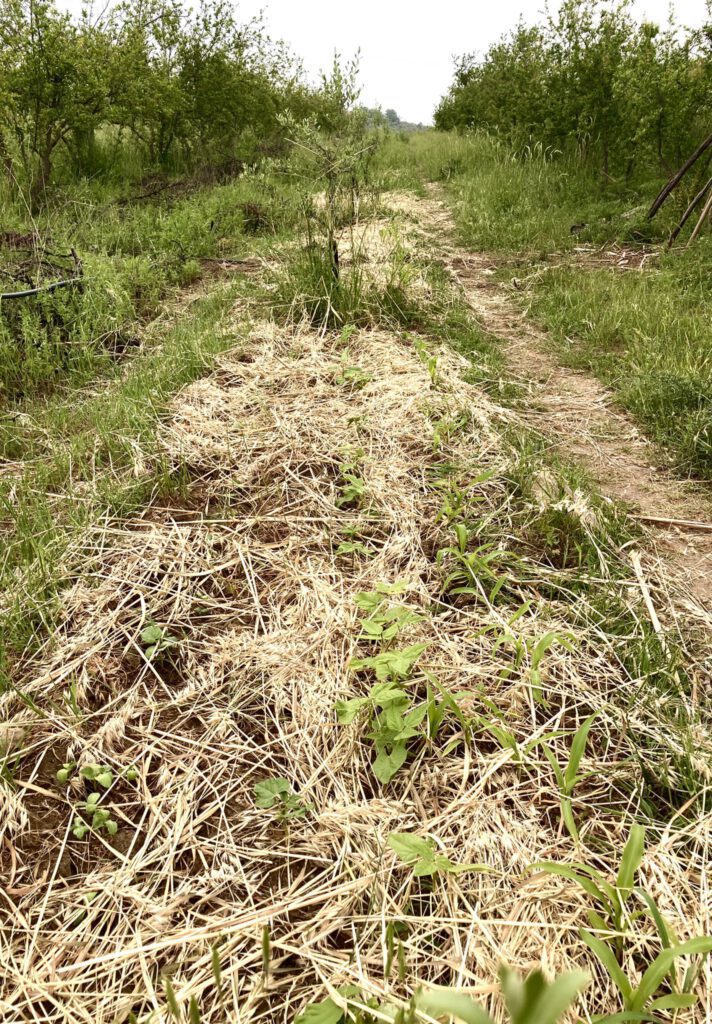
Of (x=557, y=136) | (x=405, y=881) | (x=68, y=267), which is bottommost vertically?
(x=405, y=881)

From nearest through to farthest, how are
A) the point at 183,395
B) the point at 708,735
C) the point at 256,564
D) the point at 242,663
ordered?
1. the point at 708,735
2. the point at 242,663
3. the point at 256,564
4. the point at 183,395

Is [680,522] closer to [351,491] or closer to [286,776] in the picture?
[351,491]

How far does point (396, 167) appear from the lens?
10.0 meters

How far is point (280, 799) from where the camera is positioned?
130 centimetres

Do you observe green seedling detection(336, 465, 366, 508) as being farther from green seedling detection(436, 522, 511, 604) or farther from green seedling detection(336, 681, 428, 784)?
green seedling detection(336, 681, 428, 784)

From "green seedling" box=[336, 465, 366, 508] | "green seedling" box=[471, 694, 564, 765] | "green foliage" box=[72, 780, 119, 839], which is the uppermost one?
"green seedling" box=[336, 465, 366, 508]

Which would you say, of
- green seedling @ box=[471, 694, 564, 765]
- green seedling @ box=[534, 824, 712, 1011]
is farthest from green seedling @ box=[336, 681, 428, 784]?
green seedling @ box=[534, 824, 712, 1011]

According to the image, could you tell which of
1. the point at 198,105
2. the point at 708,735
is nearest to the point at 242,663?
the point at 708,735

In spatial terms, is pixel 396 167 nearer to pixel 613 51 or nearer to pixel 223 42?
pixel 223 42

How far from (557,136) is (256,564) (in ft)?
26.4

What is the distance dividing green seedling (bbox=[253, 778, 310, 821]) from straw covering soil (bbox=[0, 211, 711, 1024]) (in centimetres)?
2

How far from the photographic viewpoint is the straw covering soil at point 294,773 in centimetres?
103

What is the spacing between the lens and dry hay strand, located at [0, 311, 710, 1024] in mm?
1030

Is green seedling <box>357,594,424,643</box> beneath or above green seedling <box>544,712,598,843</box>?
above
